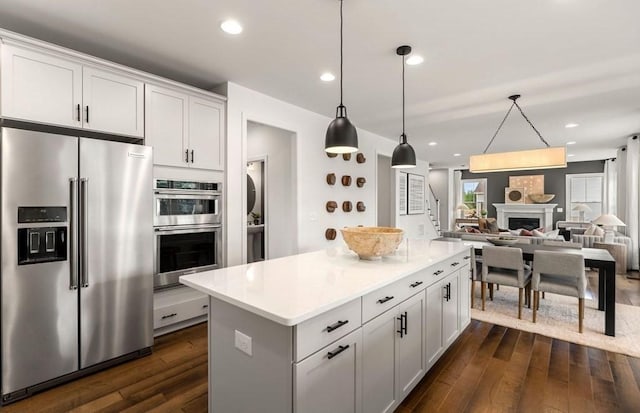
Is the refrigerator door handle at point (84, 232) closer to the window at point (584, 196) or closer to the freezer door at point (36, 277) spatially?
the freezer door at point (36, 277)

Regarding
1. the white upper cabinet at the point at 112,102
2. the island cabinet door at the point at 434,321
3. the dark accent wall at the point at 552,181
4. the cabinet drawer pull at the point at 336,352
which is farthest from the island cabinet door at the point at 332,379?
the dark accent wall at the point at 552,181

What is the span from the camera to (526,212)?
998cm

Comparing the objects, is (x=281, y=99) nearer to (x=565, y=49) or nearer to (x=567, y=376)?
(x=565, y=49)

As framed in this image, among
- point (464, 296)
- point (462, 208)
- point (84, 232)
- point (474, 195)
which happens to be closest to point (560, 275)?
point (464, 296)

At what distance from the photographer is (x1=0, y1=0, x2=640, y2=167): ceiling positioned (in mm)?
2105

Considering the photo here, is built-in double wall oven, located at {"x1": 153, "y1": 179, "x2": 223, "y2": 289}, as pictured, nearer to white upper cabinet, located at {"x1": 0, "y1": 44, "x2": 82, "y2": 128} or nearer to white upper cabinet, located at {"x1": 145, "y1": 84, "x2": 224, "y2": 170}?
white upper cabinet, located at {"x1": 145, "y1": 84, "x2": 224, "y2": 170}

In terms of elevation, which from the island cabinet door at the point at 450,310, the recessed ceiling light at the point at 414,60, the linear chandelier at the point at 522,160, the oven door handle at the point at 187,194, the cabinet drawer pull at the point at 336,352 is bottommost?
the island cabinet door at the point at 450,310

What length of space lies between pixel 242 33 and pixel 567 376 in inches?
147

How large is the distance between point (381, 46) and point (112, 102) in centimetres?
233

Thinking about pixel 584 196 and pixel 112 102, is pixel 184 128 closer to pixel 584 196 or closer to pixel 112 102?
pixel 112 102

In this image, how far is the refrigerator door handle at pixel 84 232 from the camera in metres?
2.23

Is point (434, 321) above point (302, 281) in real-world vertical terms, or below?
below

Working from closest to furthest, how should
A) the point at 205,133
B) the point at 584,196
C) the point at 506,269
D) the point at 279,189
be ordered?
the point at 205,133, the point at 506,269, the point at 279,189, the point at 584,196

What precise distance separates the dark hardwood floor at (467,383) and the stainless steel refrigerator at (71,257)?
211 mm
